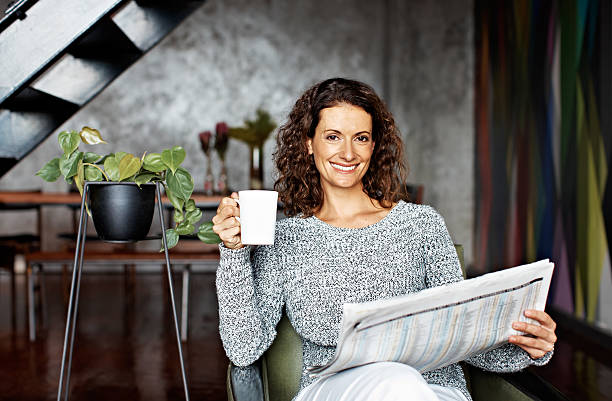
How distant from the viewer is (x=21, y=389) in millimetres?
2664

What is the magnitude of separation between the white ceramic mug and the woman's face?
405 millimetres

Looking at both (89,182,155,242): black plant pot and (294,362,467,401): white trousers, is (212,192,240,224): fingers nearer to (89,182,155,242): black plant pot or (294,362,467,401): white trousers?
(89,182,155,242): black plant pot

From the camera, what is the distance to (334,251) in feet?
4.65

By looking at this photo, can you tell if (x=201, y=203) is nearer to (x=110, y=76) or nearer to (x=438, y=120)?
(x=110, y=76)

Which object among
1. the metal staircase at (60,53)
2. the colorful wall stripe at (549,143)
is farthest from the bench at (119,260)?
the colorful wall stripe at (549,143)

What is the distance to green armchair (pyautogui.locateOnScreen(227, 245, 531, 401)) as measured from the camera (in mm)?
1302

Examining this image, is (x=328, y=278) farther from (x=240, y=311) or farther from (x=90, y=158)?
(x=90, y=158)

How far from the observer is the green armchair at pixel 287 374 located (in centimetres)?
130

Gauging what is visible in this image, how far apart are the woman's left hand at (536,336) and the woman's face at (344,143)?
0.52 m

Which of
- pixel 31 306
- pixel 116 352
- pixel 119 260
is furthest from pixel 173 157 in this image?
pixel 31 306

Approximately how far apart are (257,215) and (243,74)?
19.1 feet

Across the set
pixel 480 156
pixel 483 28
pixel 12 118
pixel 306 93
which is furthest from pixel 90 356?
pixel 483 28

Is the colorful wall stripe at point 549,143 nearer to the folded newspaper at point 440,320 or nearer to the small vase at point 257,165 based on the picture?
the small vase at point 257,165

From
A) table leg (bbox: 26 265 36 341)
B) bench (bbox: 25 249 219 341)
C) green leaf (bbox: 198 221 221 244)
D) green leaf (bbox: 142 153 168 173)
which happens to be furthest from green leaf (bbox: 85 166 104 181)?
table leg (bbox: 26 265 36 341)
